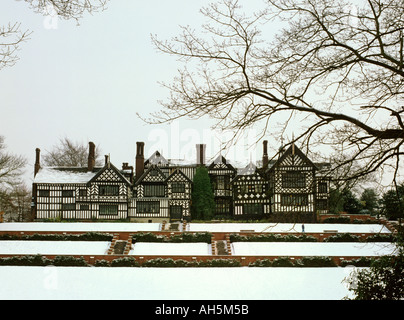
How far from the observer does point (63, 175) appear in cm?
3788

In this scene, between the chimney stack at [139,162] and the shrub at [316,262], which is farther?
the chimney stack at [139,162]

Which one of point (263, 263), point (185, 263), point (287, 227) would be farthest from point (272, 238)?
point (185, 263)

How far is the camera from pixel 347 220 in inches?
1313

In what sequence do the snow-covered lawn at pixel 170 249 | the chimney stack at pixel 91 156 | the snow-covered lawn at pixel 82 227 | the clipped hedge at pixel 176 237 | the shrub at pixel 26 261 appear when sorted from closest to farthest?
the shrub at pixel 26 261, the snow-covered lawn at pixel 170 249, the clipped hedge at pixel 176 237, the snow-covered lawn at pixel 82 227, the chimney stack at pixel 91 156

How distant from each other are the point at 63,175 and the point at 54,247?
45.1ft

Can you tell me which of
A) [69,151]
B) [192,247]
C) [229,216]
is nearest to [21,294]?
[192,247]

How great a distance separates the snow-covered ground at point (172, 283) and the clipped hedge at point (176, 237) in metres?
6.24

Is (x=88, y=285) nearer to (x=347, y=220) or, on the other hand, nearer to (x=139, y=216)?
(x=139, y=216)

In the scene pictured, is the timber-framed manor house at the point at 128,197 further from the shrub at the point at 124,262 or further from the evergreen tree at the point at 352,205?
the shrub at the point at 124,262

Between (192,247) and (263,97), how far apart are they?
19782mm

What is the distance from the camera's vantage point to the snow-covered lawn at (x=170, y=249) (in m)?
24.5

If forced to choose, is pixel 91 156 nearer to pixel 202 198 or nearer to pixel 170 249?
pixel 202 198

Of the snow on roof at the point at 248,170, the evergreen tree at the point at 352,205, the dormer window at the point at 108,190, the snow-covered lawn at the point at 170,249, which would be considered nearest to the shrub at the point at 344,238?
the snow-covered lawn at the point at 170,249

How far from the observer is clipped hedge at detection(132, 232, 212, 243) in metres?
27.1
